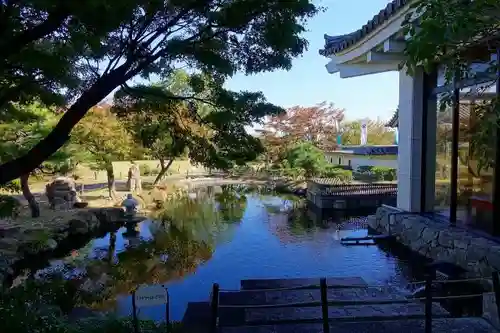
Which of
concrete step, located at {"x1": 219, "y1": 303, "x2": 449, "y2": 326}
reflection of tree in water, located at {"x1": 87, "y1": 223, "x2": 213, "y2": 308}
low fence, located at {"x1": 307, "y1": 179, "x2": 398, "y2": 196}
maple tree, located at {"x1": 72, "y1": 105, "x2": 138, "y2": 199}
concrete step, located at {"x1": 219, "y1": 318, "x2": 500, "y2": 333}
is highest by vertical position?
maple tree, located at {"x1": 72, "y1": 105, "x2": 138, "y2": 199}

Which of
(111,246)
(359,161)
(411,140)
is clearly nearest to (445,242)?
(411,140)

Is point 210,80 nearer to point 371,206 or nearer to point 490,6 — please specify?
point 490,6

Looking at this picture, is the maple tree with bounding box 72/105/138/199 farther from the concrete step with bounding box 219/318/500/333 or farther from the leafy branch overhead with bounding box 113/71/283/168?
the concrete step with bounding box 219/318/500/333

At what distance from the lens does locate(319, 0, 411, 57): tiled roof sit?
5.79 meters

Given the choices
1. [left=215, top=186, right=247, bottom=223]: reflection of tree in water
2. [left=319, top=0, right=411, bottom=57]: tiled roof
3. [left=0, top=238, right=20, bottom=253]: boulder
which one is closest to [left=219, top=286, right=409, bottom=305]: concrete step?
[left=319, top=0, right=411, bottom=57]: tiled roof

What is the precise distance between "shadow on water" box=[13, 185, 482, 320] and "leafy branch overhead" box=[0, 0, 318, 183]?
2.77 meters

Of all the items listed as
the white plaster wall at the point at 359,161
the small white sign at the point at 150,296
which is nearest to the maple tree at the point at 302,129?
the white plaster wall at the point at 359,161

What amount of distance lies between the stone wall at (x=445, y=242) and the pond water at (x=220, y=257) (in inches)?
14.4

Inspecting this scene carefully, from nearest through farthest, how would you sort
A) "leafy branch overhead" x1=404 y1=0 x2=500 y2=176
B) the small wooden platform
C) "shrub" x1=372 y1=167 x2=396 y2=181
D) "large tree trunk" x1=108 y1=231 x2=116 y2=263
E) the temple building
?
"leafy branch overhead" x1=404 y1=0 x2=500 y2=176 → the temple building → the small wooden platform → "large tree trunk" x1=108 y1=231 x2=116 y2=263 → "shrub" x1=372 y1=167 x2=396 y2=181

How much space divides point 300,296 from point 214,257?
2992 mm

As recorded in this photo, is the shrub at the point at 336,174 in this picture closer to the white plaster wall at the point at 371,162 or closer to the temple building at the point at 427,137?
the white plaster wall at the point at 371,162

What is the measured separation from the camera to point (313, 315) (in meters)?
4.20

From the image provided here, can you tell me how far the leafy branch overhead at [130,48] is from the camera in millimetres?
2959

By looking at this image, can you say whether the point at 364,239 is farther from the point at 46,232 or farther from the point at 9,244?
the point at 9,244
